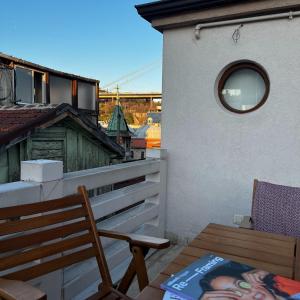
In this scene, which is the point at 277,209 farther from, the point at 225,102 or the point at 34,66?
the point at 34,66

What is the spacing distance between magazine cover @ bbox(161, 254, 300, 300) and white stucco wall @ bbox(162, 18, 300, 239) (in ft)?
7.88

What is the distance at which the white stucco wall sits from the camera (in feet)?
10.8

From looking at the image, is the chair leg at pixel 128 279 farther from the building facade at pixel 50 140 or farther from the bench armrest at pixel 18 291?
the building facade at pixel 50 140

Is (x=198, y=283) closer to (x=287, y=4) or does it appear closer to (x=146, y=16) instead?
(x=287, y=4)

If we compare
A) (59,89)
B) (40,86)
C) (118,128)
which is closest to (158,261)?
(40,86)

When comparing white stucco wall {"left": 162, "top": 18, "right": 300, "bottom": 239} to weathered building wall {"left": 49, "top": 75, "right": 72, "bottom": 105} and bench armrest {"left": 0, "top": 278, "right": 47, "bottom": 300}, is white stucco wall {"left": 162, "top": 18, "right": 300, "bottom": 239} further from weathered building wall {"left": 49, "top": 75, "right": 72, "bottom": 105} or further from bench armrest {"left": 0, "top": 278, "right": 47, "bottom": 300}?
weathered building wall {"left": 49, "top": 75, "right": 72, "bottom": 105}

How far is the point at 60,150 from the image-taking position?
701 cm

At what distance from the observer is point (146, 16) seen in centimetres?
381

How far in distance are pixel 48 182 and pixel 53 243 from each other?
1.37 ft

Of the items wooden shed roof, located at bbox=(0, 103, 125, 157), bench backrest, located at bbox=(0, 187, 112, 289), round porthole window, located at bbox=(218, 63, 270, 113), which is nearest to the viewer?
bench backrest, located at bbox=(0, 187, 112, 289)

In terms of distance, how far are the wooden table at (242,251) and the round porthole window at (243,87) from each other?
2074 millimetres

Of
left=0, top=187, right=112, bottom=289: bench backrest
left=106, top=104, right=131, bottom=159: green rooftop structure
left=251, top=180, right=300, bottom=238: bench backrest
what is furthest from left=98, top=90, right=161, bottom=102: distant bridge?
left=0, top=187, right=112, bottom=289: bench backrest

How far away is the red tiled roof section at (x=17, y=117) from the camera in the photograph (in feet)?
18.9

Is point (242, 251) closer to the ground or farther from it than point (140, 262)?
farther from it
